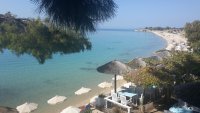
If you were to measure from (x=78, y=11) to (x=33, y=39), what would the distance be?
514 cm

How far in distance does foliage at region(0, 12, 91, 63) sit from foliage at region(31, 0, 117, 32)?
3993mm

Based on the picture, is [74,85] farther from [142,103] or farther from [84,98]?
[142,103]

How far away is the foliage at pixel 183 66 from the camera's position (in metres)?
14.3

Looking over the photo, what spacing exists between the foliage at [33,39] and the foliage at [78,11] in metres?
3.99

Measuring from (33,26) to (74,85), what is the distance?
18.4 meters

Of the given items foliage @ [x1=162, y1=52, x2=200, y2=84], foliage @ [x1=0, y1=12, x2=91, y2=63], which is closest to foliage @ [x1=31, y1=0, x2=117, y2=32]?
foliage @ [x1=0, y1=12, x2=91, y2=63]

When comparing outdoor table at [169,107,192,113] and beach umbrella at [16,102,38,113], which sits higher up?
outdoor table at [169,107,192,113]

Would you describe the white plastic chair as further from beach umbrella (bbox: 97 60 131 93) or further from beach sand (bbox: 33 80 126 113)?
beach sand (bbox: 33 80 126 113)

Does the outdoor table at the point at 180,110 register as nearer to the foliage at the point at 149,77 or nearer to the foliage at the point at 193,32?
the foliage at the point at 149,77

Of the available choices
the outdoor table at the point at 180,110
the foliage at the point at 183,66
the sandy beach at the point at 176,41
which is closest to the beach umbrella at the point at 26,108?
the foliage at the point at 183,66

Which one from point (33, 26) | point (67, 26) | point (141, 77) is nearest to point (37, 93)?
point (141, 77)

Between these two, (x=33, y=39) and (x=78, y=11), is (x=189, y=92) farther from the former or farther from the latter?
(x=78, y=11)

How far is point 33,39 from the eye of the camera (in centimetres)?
969

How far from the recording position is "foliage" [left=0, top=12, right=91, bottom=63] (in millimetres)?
9219
